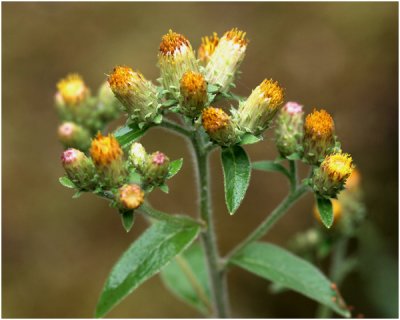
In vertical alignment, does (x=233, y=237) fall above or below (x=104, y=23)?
below

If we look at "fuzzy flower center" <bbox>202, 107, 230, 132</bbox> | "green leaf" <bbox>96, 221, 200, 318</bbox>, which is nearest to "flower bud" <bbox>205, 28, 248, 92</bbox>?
"fuzzy flower center" <bbox>202, 107, 230, 132</bbox>

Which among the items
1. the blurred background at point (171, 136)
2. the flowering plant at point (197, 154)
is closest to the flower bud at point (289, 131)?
the flowering plant at point (197, 154)

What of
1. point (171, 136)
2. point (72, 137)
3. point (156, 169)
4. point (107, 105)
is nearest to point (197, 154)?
point (156, 169)

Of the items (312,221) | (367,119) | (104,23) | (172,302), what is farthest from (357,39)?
(172,302)

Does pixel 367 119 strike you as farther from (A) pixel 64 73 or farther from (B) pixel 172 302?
(A) pixel 64 73

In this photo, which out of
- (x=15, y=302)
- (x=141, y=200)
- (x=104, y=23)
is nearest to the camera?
(x=141, y=200)

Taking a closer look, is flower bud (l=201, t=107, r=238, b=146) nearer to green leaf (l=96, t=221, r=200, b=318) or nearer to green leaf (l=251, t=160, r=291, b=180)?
green leaf (l=251, t=160, r=291, b=180)

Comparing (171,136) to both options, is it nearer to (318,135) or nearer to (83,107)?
(83,107)
